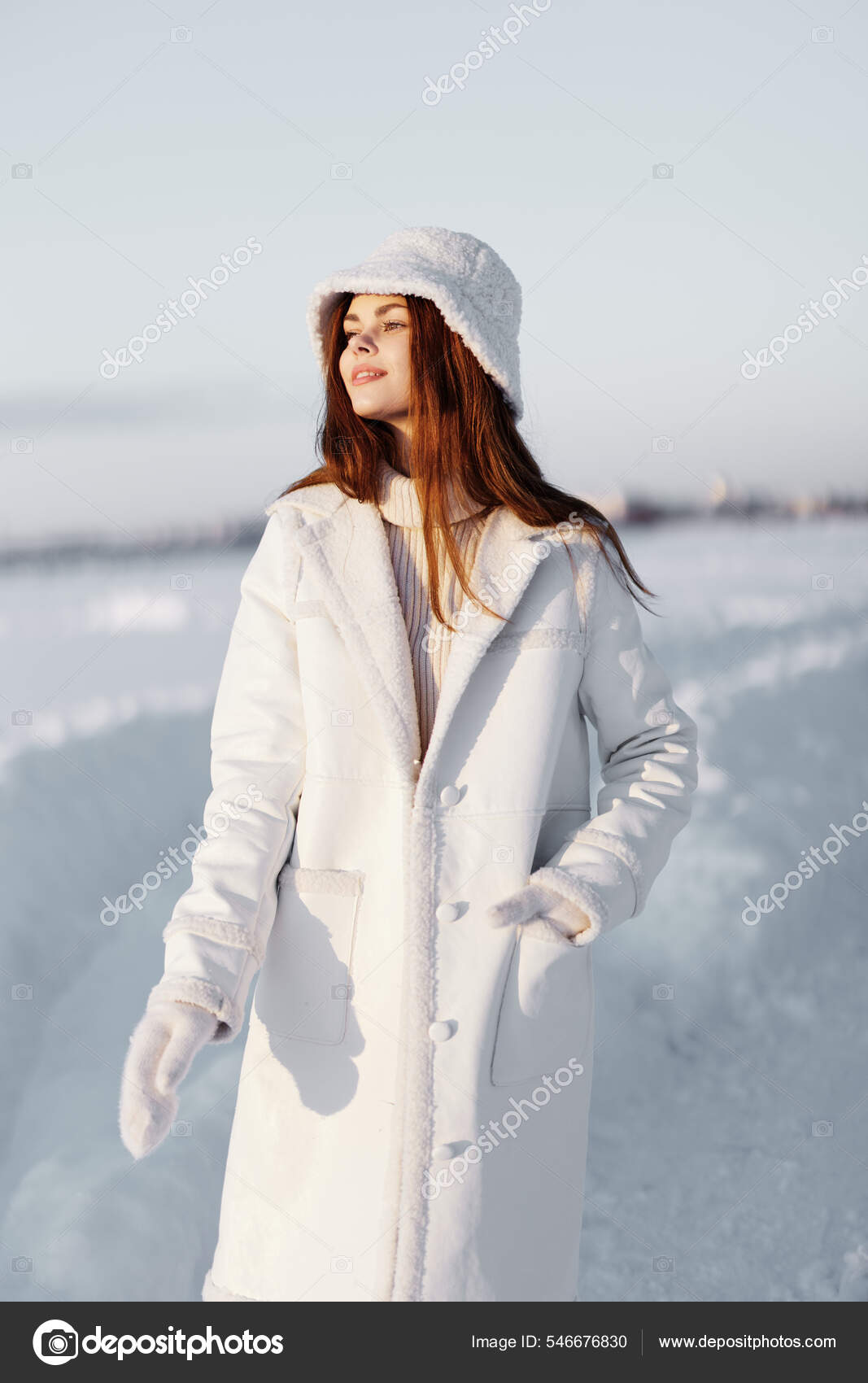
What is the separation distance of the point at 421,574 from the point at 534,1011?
1.77 feet

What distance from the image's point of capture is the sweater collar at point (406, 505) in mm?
1457

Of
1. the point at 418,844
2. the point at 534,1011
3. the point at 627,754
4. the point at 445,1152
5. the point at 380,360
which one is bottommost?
the point at 445,1152

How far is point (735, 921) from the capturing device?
123 inches

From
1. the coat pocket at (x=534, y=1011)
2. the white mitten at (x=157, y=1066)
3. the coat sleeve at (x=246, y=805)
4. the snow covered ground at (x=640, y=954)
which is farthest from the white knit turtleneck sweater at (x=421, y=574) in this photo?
the snow covered ground at (x=640, y=954)

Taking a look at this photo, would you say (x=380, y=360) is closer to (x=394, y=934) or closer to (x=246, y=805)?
(x=246, y=805)

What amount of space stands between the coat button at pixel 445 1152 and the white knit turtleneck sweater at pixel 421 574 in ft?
1.41

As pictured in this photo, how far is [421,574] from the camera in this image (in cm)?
146

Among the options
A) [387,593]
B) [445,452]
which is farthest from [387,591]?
[445,452]

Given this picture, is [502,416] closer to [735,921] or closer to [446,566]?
[446,566]

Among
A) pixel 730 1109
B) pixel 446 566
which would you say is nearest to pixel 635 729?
pixel 446 566

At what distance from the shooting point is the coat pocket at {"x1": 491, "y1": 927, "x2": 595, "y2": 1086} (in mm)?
1295

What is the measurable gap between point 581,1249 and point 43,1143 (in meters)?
1.17
